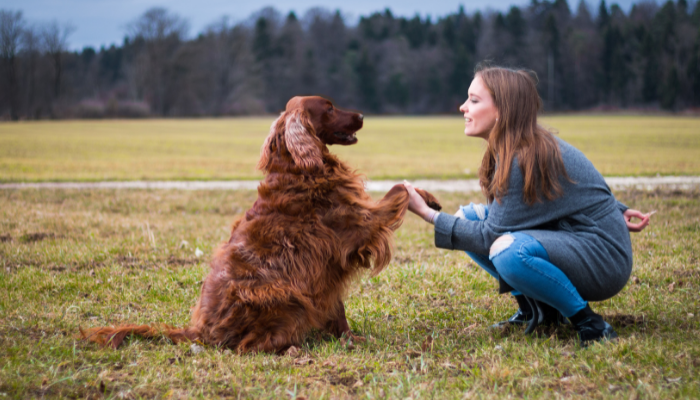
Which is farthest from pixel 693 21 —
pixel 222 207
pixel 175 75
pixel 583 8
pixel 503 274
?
pixel 175 75

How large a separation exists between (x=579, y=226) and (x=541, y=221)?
236mm

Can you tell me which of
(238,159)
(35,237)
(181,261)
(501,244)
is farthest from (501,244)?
(238,159)

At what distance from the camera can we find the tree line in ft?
216

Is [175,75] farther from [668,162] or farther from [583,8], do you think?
[668,162]

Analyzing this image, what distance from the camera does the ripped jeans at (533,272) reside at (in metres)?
3.23

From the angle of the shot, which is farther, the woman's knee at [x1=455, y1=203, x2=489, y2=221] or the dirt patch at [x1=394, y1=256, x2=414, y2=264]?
the dirt patch at [x1=394, y1=256, x2=414, y2=264]

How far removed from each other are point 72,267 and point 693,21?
61808mm

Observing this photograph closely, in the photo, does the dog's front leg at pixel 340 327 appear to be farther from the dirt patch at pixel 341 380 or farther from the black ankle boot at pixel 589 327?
the black ankle boot at pixel 589 327

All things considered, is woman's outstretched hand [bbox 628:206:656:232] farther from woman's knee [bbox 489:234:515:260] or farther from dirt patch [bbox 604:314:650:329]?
woman's knee [bbox 489:234:515:260]

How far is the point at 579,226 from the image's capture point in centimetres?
337

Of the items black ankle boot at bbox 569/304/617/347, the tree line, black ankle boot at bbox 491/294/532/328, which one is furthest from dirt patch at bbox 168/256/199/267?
the tree line

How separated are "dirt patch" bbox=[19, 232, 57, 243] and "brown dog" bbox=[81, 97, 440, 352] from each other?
3.95 m

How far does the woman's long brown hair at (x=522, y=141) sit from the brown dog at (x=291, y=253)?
2.09 feet

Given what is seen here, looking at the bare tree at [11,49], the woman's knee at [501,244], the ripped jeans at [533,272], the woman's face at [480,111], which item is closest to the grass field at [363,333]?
the ripped jeans at [533,272]
